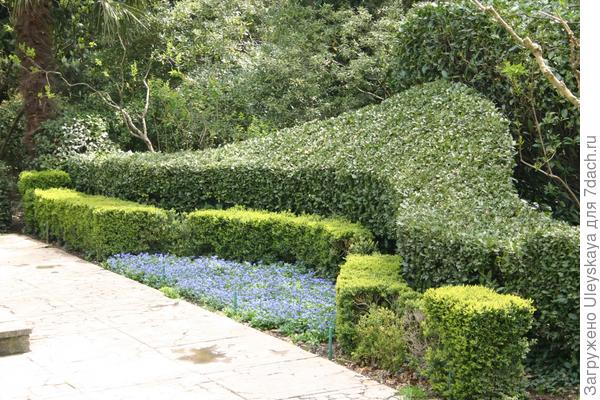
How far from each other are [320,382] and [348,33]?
9033mm

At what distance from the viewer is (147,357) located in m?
6.27

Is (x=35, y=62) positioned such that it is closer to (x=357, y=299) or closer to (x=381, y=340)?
(x=357, y=299)

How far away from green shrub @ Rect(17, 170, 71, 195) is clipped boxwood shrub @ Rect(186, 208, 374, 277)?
405 centimetres

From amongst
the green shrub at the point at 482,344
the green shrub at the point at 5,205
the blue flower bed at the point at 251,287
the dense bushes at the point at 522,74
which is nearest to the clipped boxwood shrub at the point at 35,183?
the green shrub at the point at 5,205

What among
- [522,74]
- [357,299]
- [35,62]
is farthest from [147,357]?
[35,62]

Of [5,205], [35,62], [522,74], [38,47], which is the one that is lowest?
[5,205]

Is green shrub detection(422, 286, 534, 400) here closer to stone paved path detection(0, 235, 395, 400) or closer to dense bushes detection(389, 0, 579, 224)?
stone paved path detection(0, 235, 395, 400)

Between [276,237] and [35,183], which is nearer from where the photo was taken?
[276,237]

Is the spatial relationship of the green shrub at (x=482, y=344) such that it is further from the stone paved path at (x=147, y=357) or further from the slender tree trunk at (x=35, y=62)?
the slender tree trunk at (x=35, y=62)

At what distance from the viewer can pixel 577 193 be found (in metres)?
8.80

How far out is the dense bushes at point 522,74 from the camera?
28.5 ft

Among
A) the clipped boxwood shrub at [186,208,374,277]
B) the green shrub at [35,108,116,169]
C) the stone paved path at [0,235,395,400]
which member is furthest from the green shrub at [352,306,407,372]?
the green shrub at [35,108,116,169]

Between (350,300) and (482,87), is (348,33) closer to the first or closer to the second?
(482,87)

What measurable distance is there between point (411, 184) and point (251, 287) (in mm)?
1957
